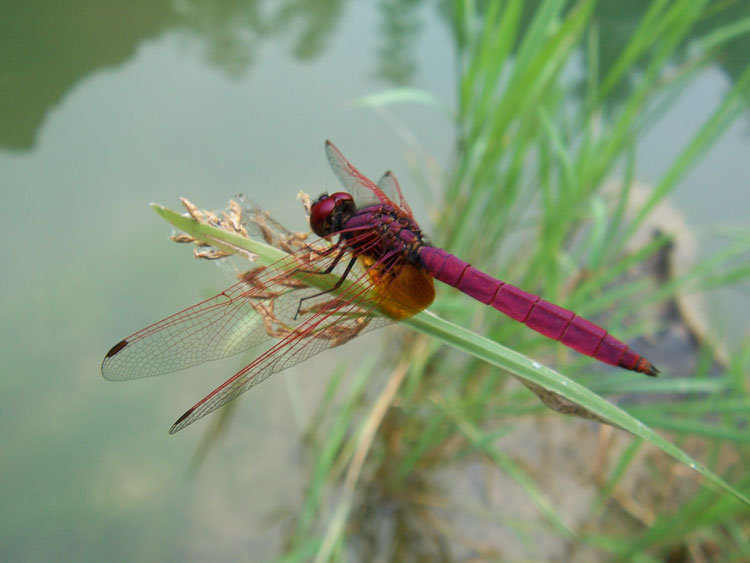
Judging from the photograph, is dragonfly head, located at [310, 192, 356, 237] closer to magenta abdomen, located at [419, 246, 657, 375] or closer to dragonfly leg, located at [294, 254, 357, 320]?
dragonfly leg, located at [294, 254, 357, 320]

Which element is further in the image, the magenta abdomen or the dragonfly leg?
the magenta abdomen

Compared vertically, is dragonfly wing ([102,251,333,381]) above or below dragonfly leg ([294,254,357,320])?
above

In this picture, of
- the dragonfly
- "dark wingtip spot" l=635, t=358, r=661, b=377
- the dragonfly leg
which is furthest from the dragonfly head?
"dark wingtip spot" l=635, t=358, r=661, b=377

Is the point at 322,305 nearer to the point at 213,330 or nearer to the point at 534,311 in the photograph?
the point at 213,330

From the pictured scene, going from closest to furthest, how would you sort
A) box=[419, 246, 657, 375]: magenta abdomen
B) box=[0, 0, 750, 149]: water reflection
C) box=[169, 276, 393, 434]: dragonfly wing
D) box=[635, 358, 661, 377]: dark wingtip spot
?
box=[169, 276, 393, 434]: dragonfly wing → box=[635, 358, 661, 377]: dark wingtip spot → box=[419, 246, 657, 375]: magenta abdomen → box=[0, 0, 750, 149]: water reflection

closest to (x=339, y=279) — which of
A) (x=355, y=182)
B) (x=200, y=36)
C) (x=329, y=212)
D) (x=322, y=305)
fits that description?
(x=322, y=305)

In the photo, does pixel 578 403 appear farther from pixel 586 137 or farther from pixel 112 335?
pixel 112 335

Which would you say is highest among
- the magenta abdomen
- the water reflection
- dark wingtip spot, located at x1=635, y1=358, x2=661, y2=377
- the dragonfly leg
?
the water reflection

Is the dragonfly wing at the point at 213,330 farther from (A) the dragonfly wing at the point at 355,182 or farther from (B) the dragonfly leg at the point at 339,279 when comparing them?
(A) the dragonfly wing at the point at 355,182

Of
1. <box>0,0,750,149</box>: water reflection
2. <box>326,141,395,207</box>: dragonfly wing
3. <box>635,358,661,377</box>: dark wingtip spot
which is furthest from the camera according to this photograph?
<box>0,0,750,149</box>: water reflection
